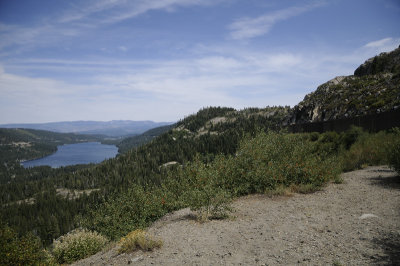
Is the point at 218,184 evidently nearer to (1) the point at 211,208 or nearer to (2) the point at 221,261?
(1) the point at 211,208

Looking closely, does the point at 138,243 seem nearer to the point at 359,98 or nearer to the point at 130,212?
the point at 130,212

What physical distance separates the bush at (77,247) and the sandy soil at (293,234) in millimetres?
3163

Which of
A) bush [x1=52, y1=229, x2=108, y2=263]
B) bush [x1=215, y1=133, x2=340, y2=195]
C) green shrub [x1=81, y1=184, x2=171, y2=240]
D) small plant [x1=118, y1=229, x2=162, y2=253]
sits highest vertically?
bush [x1=215, y1=133, x2=340, y2=195]

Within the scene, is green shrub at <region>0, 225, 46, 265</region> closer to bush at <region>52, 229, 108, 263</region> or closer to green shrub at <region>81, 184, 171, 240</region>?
bush at <region>52, 229, 108, 263</region>

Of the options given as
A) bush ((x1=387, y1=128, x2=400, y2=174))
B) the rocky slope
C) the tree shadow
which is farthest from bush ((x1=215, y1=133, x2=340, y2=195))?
the rocky slope

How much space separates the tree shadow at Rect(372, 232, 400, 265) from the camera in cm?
527

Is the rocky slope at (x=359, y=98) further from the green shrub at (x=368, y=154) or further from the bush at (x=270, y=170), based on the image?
the bush at (x=270, y=170)

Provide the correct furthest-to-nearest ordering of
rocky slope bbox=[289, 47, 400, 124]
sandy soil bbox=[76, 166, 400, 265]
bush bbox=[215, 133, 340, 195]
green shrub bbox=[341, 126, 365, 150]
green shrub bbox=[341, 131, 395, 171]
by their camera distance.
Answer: rocky slope bbox=[289, 47, 400, 124], green shrub bbox=[341, 126, 365, 150], green shrub bbox=[341, 131, 395, 171], bush bbox=[215, 133, 340, 195], sandy soil bbox=[76, 166, 400, 265]

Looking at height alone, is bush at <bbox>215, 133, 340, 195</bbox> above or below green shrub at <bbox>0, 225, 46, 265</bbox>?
above

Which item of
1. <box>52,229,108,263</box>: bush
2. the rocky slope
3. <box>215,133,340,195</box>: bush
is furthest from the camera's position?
the rocky slope

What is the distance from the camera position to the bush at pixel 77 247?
10953mm

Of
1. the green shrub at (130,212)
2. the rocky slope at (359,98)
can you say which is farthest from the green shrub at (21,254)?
the rocky slope at (359,98)

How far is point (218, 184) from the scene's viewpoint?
12.5m

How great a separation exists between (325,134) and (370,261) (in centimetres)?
1834
